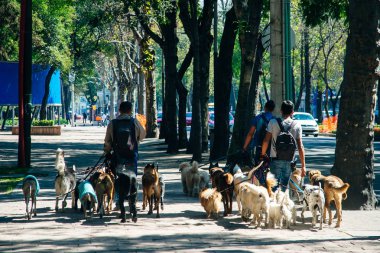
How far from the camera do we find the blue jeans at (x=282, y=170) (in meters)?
12.1

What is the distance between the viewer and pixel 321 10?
23.7 m

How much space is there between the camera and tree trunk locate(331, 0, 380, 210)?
13.9 meters

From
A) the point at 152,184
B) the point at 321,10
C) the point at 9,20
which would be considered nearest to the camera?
the point at 152,184

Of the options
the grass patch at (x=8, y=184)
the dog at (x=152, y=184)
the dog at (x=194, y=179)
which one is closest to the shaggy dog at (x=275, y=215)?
the dog at (x=152, y=184)

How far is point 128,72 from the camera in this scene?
215 ft

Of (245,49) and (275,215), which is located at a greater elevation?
(245,49)

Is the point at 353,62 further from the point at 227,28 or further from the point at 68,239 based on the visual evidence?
the point at 227,28

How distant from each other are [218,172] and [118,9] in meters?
20.0

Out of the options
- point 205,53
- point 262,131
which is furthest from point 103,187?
point 205,53

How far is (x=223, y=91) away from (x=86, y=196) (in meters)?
14.7

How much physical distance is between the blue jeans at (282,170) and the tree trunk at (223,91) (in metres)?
14.2

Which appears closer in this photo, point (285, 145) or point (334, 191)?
point (285, 145)

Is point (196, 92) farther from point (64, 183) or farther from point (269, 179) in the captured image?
point (269, 179)

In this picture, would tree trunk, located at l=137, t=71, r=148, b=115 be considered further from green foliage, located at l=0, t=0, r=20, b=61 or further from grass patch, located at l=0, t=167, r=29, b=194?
grass patch, located at l=0, t=167, r=29, b=194
